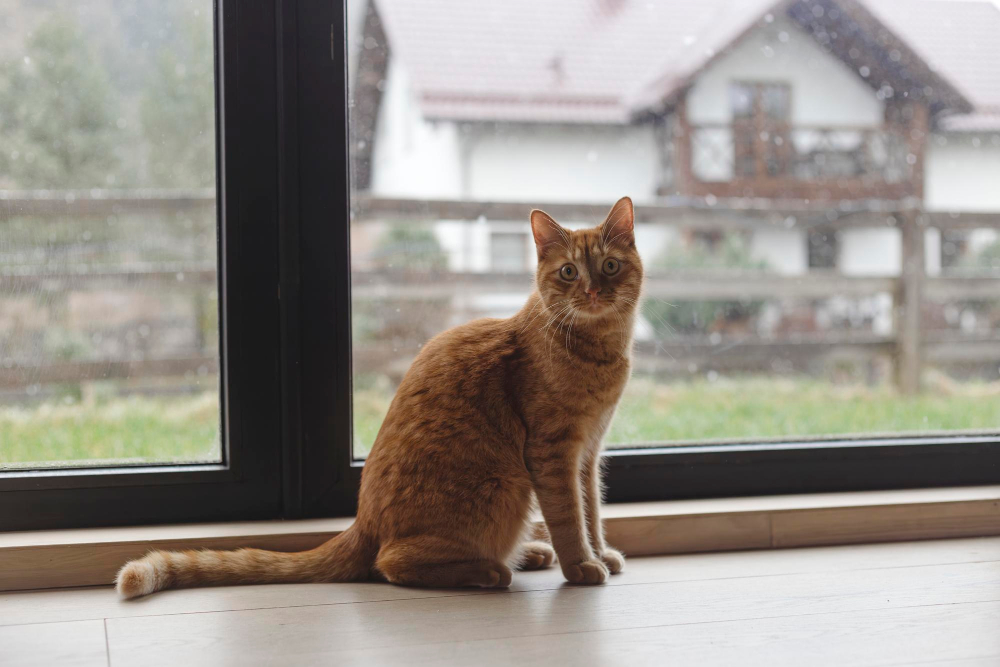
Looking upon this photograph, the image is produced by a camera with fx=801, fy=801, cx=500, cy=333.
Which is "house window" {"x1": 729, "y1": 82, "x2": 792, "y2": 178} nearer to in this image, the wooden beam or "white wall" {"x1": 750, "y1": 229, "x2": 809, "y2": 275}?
"white wall" {"x1": 750, "y1": 229, "x2": 809, "y2": 275}

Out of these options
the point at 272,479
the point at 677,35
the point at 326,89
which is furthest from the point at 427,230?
the point at 677,35

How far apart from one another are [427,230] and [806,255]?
126cm

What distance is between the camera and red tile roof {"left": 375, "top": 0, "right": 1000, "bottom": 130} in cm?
202

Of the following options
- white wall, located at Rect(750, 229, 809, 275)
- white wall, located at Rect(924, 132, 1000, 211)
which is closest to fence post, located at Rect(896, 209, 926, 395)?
white wall, located at Rect(924, 132, 1000, 211)

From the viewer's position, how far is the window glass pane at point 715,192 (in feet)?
6.34

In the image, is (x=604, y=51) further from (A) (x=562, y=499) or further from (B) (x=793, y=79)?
(A) (x=562, y=499)

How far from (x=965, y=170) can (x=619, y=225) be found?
148 centimetres

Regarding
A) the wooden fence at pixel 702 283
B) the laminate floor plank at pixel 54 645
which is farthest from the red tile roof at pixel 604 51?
the laminate floor plank at pixel 54 645

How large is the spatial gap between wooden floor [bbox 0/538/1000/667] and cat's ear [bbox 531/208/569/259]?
22.8 inches

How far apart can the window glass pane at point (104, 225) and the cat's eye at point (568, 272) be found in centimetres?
71

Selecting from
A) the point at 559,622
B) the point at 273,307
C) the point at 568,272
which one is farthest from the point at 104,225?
the point at 559,622

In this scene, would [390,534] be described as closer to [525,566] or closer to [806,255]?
[525,566]

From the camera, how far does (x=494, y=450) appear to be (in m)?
1.31

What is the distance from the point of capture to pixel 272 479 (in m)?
1.55
